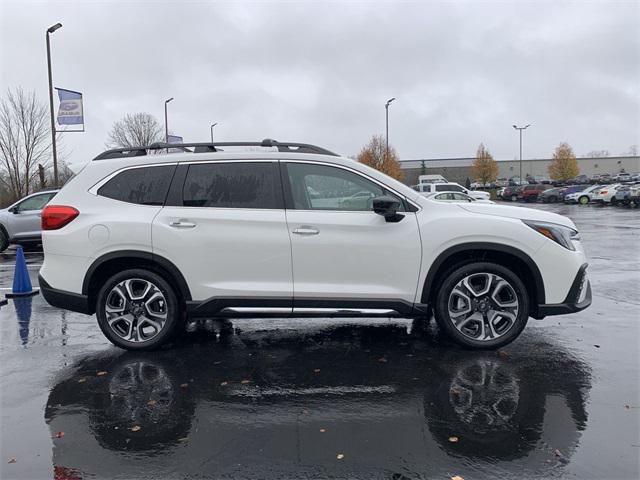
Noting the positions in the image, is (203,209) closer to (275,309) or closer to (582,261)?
(275,309)

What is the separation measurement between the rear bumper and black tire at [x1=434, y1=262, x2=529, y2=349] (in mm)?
3448

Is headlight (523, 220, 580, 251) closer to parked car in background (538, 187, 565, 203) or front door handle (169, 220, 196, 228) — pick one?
front door handle (169, 220, 196, 228)

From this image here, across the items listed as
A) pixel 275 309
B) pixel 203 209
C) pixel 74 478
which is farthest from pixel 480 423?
pixel 203 209

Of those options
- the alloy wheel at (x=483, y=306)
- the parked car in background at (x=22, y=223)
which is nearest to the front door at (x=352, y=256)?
the alloy wheel at (x=483, y=306)

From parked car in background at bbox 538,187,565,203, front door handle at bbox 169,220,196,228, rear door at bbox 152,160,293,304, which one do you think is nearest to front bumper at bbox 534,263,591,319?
rear door at bbox 152,160,293,304

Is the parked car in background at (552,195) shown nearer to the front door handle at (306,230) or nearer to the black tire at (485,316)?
the black tire at (485,316)

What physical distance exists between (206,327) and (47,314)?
7.98ft

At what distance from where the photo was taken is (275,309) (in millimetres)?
5156

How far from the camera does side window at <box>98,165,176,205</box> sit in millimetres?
5324

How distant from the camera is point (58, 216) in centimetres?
529

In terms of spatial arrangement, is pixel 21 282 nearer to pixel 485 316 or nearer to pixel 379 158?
pixel 485 316

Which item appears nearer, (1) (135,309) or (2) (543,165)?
(1) (135,309)

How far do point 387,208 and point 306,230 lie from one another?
2.58 ft

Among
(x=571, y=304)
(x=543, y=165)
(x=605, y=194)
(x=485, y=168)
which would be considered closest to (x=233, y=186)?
(x=571, y=304)
